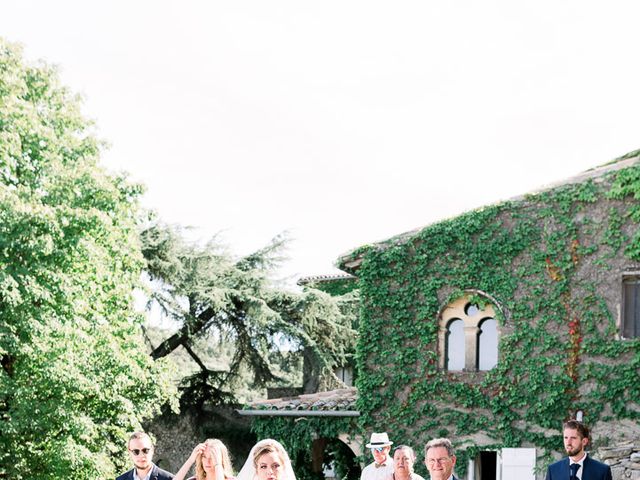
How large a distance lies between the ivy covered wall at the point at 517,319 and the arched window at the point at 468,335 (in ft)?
0.65

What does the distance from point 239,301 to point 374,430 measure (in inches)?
385

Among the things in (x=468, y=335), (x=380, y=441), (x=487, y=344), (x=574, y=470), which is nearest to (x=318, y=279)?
(x=468, y=335)

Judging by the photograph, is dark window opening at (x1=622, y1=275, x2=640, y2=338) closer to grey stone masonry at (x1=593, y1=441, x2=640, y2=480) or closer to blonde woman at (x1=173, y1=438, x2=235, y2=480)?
grey stone masonry at (x1=593, y1=441, x2=640, y2=480)

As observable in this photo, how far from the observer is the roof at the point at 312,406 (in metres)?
21.8

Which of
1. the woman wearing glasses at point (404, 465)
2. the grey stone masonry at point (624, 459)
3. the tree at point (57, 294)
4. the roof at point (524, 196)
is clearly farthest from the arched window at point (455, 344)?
the woman wearing glasses at point (404, 465)

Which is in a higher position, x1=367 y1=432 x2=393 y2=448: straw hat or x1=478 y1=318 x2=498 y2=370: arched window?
x1=478 y1=318 x2=498 y2=370: arched window

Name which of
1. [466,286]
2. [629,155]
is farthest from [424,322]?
[629,155]

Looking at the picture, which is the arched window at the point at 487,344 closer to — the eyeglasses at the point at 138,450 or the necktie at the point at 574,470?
the necktie at the point at 574,470

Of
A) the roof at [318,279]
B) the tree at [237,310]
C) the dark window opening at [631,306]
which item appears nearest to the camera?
the dark window opening at [631,306]

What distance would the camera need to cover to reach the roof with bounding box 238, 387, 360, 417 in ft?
71.7

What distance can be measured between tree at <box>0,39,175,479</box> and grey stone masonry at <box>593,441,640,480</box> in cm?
952

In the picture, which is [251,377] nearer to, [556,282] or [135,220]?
[135,220]

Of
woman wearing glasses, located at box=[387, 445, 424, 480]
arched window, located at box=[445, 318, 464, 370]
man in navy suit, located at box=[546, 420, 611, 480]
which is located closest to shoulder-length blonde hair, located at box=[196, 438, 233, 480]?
woman wearing glasses, located at box=[387, 445, 424, 480]

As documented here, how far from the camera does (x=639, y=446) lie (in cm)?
1692
